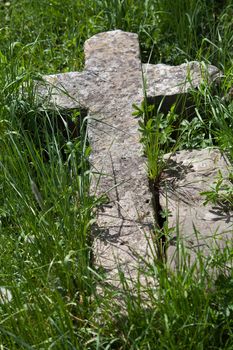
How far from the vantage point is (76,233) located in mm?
3465

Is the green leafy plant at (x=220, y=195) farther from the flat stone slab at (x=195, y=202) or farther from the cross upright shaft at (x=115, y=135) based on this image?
the cross upright shaft at (x=115, y=135)

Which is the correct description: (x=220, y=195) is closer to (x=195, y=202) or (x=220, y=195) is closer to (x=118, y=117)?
(x=195, y=202)

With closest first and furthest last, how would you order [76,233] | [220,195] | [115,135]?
[76,233]
[220,195]
[115,135]

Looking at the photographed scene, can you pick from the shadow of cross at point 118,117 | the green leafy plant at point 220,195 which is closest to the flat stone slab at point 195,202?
the green leafy plant at point 220,195

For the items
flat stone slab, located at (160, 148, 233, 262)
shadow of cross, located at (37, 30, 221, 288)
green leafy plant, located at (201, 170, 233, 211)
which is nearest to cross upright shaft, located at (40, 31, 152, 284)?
shadow of cross, located at (37, 30, 221, 288)

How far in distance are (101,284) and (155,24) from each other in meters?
2.20

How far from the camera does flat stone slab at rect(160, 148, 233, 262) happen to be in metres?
3.51

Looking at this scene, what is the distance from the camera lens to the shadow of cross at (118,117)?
3592mm

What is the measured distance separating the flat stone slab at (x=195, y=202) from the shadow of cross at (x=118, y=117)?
128mm

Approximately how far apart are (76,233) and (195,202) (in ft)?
2.08

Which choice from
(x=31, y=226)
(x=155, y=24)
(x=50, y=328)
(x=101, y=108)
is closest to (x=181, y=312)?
(x=50, y=328)

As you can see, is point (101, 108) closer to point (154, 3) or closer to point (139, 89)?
point (139, 89)

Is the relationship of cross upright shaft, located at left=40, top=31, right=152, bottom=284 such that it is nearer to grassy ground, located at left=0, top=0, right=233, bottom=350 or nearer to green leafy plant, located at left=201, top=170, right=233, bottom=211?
grassy ground, located at left=0, top=0, right=233, bottom=350

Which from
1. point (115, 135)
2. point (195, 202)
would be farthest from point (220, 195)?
point (115, 135)
